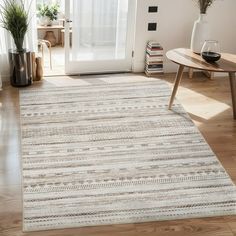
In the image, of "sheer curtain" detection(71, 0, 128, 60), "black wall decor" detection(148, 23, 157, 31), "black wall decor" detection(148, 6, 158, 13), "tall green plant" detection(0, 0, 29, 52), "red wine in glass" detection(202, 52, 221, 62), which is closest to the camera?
"red wine in glass" detection(202, 52, 221, 62)

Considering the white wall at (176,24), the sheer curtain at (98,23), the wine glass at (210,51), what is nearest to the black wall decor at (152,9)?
the white wall at (176,24)

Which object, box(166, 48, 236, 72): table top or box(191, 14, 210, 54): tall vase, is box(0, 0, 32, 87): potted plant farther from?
box(191, 14, 210, 54): tall vase

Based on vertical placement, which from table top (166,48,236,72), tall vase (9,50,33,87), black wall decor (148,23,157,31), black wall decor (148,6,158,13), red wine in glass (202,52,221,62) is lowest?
tall vase (9,50,33,87)

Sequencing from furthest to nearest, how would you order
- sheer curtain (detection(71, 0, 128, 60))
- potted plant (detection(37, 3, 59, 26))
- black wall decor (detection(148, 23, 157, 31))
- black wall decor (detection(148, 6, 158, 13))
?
potted plant (detection(37, 3, 59, 26))
black wall decor (detection(148, 23, 157, 31))
black wall decor (detection(148, 6, 158, 13))
sheer curtain (detection(71, 0, 128, 60))

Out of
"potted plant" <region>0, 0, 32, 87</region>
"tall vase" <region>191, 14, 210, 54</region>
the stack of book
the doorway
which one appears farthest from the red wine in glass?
"potted plant" <region>0, 0, 32, 87</region>

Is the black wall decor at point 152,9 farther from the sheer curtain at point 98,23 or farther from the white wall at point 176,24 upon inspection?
the sheer curtain at point 98,23

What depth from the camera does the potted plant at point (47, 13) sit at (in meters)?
5.66

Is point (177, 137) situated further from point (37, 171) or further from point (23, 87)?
point (23, 87)

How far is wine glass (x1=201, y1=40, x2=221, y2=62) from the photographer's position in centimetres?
338

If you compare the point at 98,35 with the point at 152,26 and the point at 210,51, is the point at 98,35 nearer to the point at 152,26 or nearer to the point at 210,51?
the point at 152,26

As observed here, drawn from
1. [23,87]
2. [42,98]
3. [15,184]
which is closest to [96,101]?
[42,98]

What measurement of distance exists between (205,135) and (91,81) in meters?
1.58

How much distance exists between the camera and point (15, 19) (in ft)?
12.6

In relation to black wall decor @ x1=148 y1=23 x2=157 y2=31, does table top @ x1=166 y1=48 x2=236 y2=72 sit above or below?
below
